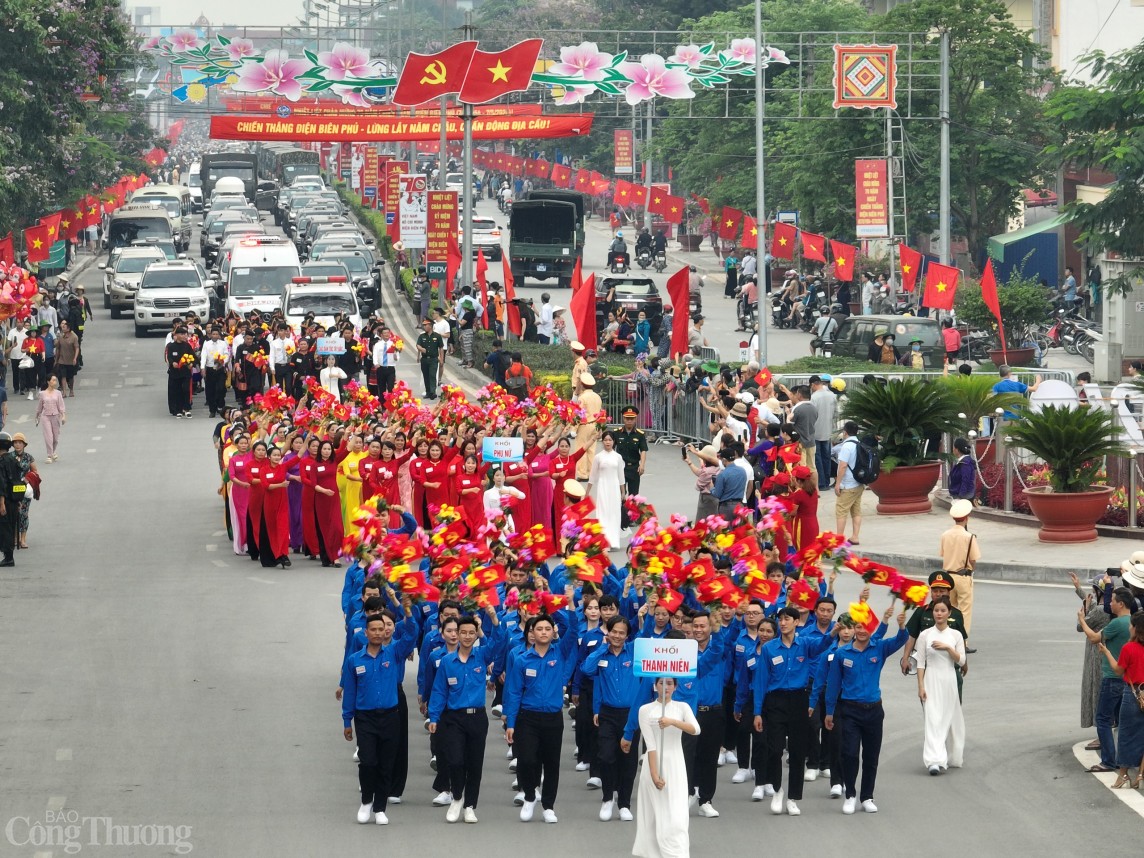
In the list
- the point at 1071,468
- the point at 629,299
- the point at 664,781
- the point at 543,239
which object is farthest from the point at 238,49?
the point at 664,781

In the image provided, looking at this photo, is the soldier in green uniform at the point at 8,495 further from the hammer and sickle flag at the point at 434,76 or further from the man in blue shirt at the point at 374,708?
the hammer and sickle flag at the point at 434,76

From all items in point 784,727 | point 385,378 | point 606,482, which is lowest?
point 784,727

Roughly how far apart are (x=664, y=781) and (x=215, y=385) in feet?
78.3

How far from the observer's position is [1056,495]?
22125 mm

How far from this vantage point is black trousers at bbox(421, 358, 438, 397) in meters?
36.3

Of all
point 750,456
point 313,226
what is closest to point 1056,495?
point 750,456

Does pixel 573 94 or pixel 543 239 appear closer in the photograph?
pixel 573 94

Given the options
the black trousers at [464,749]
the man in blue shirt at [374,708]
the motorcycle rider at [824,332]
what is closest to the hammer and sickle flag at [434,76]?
the motorcycle rider at [824,332]

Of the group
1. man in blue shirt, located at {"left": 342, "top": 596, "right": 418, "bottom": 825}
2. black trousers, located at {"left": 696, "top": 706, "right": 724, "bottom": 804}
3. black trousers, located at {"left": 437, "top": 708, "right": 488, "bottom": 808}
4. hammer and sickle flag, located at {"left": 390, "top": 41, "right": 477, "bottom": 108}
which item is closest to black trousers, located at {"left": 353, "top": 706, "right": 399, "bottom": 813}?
man in blue shirt, located at {"left": 342, "top": 596, "right": 418, "bottom": 825}

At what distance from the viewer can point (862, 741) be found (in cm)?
1360

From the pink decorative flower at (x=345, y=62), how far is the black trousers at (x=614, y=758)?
3392cm

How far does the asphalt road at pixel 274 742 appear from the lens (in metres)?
13.0

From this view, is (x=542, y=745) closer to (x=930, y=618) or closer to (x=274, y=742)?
(x=274, y=742)

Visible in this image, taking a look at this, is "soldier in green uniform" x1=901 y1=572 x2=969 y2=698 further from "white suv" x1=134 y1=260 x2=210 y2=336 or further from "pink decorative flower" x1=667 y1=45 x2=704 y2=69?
"white suv" x1=134 y1=260 x2=210 y2=336
